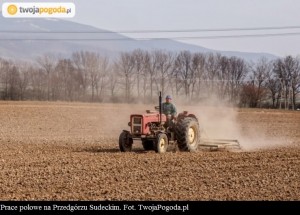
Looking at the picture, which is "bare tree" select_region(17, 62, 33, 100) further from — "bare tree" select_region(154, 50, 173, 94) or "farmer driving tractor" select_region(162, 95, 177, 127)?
"farmer driving tractor" select_region(162, 95, 177, 127)

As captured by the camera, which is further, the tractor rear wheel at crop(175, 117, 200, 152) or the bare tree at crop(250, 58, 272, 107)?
the bare tree at crop(250, 58, 272, 107)

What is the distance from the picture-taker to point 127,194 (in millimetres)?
9164

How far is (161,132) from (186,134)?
77cm

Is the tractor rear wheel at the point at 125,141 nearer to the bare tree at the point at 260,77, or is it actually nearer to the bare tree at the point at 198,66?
the bare tree at the point at 260,77

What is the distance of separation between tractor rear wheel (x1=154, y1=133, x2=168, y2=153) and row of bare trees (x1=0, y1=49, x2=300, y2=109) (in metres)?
42.7

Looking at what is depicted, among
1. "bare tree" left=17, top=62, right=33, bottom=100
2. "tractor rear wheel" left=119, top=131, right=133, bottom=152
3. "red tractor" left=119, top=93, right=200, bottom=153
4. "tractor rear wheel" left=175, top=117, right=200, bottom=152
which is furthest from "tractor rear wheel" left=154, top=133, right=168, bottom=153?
Result: "bare tree" left=17, top=62, right=33, bottom=100

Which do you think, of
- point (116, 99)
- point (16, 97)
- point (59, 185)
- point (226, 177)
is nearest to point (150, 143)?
point (226, 177)

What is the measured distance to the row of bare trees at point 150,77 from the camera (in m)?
67.8

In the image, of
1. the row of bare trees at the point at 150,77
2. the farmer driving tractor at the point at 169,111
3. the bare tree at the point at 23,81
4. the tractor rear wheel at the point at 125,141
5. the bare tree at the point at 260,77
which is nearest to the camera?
the tractor rear wheel at the point at 125,141

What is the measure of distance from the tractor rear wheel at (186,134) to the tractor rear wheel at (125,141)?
53.4 inches

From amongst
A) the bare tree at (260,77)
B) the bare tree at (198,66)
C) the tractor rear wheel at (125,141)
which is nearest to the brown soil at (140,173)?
the tractor rear wheel at (125,141)

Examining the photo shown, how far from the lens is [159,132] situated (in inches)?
588

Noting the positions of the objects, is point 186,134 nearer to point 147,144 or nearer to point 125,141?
point 147,144

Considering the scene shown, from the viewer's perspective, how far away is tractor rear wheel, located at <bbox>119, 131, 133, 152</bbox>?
15.2 m
